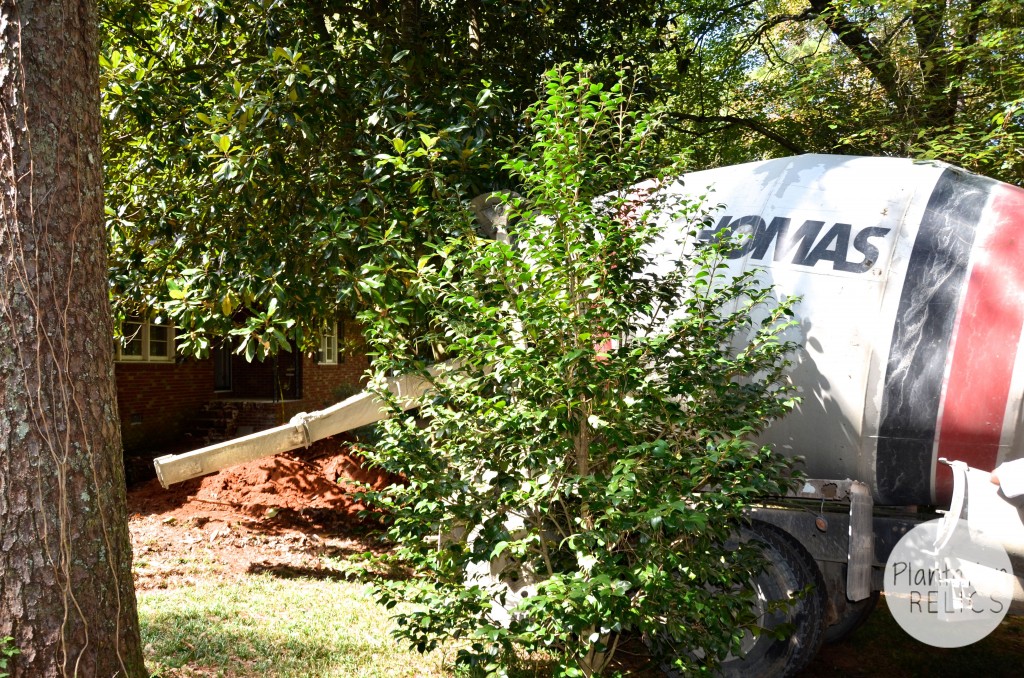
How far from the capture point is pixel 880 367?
5277 mm

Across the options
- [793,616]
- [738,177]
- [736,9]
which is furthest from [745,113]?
[793,616]

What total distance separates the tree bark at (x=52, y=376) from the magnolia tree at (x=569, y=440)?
4.74 ft

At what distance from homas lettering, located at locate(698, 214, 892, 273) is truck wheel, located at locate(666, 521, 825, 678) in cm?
196

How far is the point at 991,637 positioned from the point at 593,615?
18.9ft

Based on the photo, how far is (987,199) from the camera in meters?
5.34

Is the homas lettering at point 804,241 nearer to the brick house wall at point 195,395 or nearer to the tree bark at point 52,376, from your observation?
the tree bark at point 52,376

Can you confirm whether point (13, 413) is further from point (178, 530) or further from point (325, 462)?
point (325, 462)

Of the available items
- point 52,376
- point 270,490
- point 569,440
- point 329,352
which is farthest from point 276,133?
point 329,352

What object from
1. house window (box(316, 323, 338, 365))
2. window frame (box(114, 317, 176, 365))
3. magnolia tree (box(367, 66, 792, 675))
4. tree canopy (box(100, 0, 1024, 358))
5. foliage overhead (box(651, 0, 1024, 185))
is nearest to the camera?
magnolia tree (box(367, 66, 792, 675))

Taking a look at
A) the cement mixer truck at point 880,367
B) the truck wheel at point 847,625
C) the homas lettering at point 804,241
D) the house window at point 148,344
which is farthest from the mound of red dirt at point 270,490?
the homas lettering at point 804,241

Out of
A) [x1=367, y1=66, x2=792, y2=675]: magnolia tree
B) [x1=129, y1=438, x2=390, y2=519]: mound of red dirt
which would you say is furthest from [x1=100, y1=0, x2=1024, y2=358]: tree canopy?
[x1=129, y1=438, x2=390, y2=519]: mound of red dirt

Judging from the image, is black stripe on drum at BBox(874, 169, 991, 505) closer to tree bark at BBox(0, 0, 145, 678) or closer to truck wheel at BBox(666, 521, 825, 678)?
truck wheel at BBox(666, 521, 825, 678)

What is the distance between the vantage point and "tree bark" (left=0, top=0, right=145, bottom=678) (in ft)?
12.9

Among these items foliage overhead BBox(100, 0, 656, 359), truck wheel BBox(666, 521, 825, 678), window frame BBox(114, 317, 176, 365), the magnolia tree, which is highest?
foliage overhead BBox(100, 0, 656, 359)
